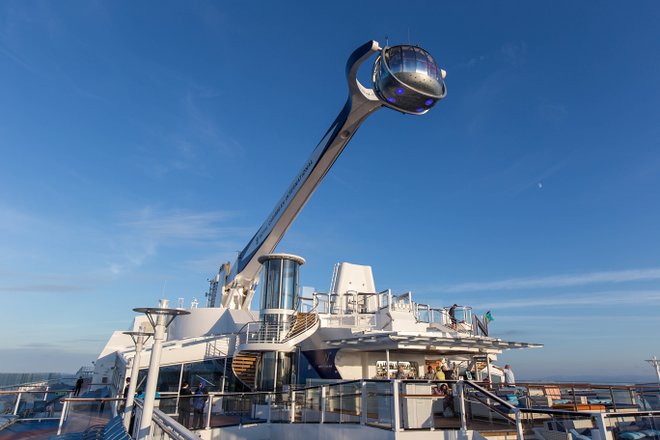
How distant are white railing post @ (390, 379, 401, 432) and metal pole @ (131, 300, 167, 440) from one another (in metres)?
4.03

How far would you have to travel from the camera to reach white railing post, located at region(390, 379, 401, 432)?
24.4ft

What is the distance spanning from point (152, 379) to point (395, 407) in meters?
4.13

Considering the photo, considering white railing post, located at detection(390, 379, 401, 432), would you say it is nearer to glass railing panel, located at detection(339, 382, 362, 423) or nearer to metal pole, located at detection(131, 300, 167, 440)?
glass railing panel, located at detection(339, 382, 362, 423)

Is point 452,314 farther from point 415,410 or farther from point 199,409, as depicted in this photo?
point 415,410

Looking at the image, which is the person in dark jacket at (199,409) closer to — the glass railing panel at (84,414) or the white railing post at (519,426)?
the glass railing panel at (84,414)

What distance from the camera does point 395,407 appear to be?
24.8ft

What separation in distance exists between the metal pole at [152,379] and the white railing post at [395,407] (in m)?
4.03

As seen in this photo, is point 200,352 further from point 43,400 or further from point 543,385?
point 543,385

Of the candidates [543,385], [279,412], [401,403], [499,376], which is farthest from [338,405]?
[499,376]

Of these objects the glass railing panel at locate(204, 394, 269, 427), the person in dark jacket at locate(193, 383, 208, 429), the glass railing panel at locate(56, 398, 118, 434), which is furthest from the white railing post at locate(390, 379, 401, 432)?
the glass railing panel at locate(56, 398, 118, 434)

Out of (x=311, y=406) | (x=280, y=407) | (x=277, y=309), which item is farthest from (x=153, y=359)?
(x=277, y=309)

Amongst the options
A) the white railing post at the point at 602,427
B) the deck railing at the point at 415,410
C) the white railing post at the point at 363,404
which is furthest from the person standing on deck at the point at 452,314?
the white railing post at the point at 602,427

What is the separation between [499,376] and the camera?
23.7 m

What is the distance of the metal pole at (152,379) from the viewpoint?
5.89 meters
